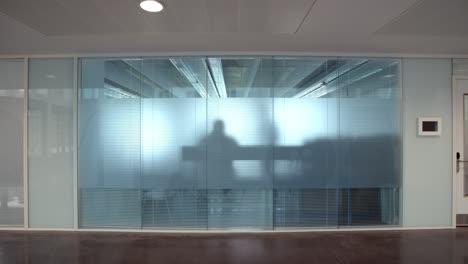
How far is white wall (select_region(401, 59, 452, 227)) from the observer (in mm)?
3682

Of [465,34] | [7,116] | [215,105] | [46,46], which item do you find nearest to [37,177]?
[7,116]

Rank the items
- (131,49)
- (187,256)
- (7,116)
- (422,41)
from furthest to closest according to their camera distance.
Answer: (7,116) < (131,49) < (422,41) < (187,256)

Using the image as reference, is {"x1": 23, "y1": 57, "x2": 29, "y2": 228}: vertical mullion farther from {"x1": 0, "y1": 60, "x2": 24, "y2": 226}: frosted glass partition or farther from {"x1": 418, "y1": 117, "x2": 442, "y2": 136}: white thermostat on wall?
{"x1": 418, "y1": 117, "x2": 442, "y2": 136}: white thermostat on wall

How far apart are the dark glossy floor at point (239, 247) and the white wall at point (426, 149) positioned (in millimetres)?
288

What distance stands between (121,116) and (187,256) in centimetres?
210

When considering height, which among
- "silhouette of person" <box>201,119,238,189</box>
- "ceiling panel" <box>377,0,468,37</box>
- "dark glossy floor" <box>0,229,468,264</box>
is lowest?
"dark glossy floor" <box>0,229,468,264</box>

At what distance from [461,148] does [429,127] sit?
0.63m

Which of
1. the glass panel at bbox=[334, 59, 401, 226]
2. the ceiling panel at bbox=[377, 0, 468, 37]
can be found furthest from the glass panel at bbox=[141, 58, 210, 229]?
the ceiling panel at bbox=[377, 0, 468, 37]

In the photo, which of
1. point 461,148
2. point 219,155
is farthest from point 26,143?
point 461,148

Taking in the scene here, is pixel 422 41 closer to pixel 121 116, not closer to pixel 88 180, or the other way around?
pixel 121 116

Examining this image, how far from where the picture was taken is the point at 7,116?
12.2 feet

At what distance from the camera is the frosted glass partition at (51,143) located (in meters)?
3.66

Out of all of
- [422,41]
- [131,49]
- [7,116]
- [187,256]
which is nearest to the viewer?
[187,256]

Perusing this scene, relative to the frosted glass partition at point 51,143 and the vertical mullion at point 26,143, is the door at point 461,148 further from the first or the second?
the vertical mullion at point 26,143
